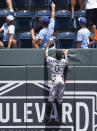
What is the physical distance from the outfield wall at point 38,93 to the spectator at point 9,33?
0.86 meters

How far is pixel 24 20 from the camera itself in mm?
12523

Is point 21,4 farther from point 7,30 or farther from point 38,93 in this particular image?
point 38,93

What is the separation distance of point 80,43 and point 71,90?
1.28 metres

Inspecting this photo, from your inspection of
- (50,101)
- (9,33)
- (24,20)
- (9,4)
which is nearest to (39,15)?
(24,20)

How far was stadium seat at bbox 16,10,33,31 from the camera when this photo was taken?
12.4 meters

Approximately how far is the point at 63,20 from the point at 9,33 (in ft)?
5.79

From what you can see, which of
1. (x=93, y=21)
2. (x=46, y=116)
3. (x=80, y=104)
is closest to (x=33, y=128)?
(x=46, y=116)

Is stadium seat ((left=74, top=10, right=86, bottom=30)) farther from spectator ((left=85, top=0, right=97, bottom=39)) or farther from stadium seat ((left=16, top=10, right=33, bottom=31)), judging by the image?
stadium seat ((left=16, top=10, right=33, bottom=31))

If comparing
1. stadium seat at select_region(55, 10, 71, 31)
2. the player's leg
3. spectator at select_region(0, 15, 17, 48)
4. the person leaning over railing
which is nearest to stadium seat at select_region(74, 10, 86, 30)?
stadium seat at select_region(55, 10, 71, 31)

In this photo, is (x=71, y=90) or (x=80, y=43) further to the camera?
(x=80, y=43)

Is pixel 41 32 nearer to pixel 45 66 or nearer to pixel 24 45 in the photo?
pixel 45 66

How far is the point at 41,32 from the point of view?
10578 mm

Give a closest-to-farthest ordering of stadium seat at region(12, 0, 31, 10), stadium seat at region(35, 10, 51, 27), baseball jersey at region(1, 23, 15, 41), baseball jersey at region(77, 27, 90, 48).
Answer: baseball jersey at region(77, 27, 90, 48), baseball jersey at region(1, 23, 15, 41), stadium seat at region(35, 10, 51, 27), stadium seat at region(12, 0, 31, 10)

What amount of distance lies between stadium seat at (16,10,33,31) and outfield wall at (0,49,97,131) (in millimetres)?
2455
